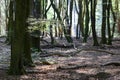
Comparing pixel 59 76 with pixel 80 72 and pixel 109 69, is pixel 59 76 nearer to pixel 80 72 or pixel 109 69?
pixel 80 72

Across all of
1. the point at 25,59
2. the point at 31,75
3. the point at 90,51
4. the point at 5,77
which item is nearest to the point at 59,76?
the point at 31,75

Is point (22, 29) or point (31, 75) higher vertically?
point (22, 29)

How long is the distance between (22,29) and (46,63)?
127 inches

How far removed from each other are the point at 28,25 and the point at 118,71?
3757 millimetres

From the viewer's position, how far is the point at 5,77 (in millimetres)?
9125

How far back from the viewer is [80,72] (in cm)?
1026

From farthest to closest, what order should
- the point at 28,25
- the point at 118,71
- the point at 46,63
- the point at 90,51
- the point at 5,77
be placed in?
1. the point at 90,51
2. the point at 46,63
3. the point at 28,25
4. the point at 118,71
5. the point at 5,77

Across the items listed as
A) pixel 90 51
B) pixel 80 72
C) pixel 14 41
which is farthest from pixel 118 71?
pixel 90 51

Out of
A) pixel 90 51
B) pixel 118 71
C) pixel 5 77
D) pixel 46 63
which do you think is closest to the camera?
pixel 5 77

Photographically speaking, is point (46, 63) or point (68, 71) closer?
point (68, 71)

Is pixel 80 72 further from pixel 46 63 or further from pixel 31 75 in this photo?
pixel 46 63

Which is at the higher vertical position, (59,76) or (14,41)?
(14,41)

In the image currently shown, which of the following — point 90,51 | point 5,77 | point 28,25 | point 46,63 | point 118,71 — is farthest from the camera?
point 90,51

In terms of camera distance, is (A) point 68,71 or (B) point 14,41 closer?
(B) point 14,41
